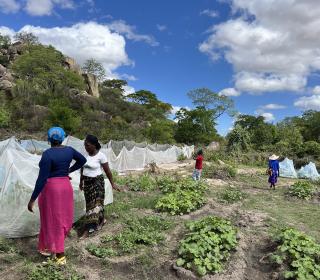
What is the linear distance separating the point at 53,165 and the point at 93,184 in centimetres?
134

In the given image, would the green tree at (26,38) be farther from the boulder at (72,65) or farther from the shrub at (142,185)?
the shrub at (142,185)

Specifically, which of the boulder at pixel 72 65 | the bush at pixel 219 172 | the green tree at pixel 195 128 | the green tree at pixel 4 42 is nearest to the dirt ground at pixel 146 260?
the bush at pixel 219 172

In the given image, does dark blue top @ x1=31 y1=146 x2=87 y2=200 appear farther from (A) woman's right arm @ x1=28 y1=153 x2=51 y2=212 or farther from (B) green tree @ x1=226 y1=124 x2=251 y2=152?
(B) green tree @ x1=226 y1=124 x2=251 y2=152

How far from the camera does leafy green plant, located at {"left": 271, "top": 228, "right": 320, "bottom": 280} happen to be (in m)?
4.30

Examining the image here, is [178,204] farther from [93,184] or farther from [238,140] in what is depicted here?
[238,140]

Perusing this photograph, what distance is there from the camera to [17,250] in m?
4.80

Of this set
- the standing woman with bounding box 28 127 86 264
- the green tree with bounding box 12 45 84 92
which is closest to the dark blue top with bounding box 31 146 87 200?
the standing woman with bounding box 28 127 86 264

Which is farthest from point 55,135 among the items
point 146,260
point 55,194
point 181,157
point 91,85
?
point 91,85

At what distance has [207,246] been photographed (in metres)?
4.75

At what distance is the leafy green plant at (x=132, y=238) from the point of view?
191 inches

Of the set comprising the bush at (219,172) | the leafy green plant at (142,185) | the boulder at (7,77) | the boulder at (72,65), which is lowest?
the leafy green plant at (142,185)

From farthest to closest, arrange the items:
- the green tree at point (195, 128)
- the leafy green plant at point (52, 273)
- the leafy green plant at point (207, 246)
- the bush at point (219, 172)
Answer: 1. the green tree at point (195, 128)
2. the bush at point (219, 172)
3. the leafy green plant at point (207, 246)
4. the leafy green plant at point (52, 273)

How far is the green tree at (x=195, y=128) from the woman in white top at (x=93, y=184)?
136ft

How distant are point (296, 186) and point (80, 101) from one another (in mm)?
45355
